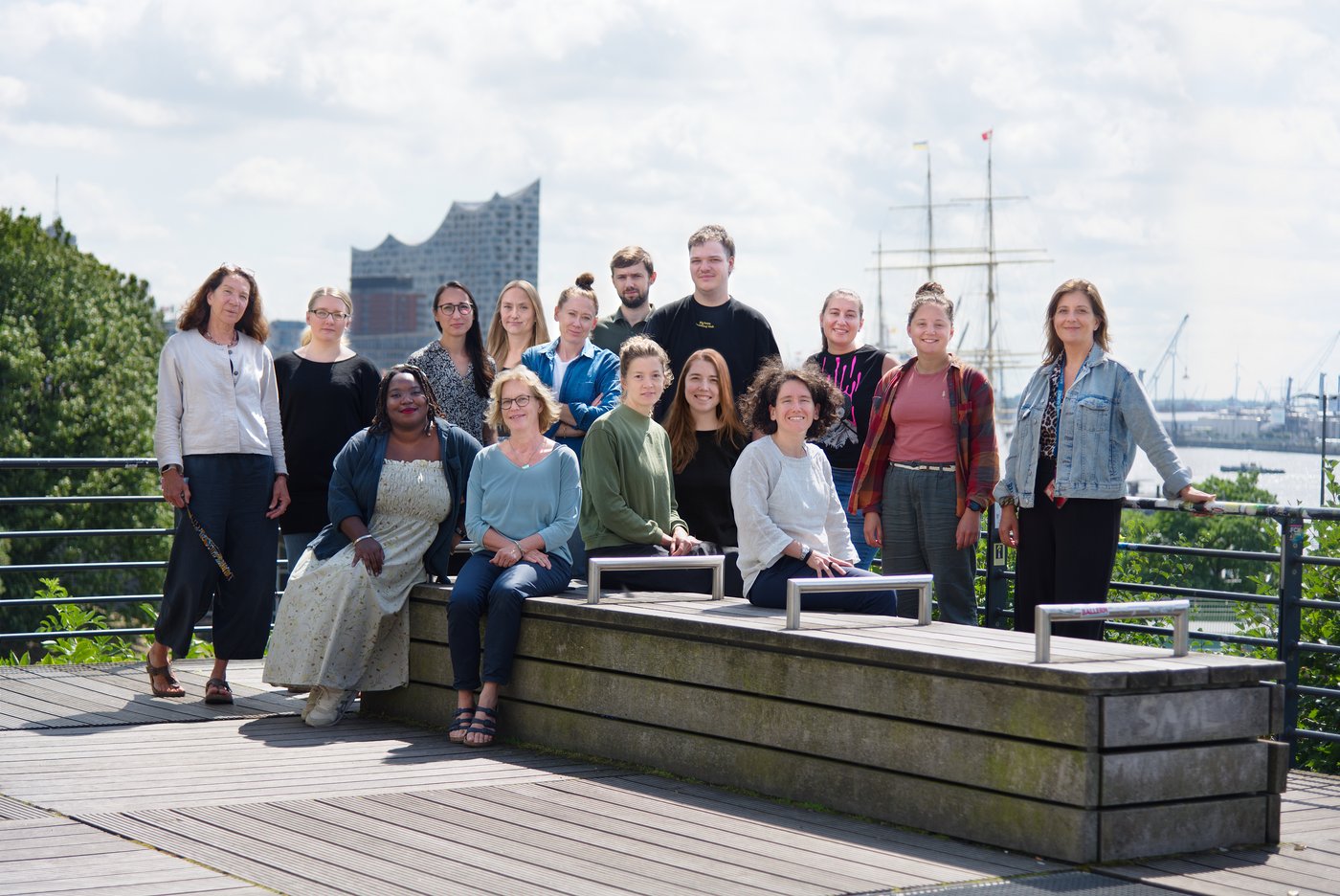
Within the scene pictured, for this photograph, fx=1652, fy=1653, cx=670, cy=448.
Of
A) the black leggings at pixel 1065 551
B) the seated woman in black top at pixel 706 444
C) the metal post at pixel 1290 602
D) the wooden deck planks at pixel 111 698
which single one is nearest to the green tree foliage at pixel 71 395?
the wooden deck planks at pixel 111 698

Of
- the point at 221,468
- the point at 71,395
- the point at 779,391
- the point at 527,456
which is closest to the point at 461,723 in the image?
the point at 527,456

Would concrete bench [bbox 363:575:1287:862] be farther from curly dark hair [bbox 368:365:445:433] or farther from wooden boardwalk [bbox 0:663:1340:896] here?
curly dark hair [bbox 368:365:445:433]

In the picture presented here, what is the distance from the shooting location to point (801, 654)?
5.25 meters

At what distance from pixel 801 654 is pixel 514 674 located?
1.57 metres

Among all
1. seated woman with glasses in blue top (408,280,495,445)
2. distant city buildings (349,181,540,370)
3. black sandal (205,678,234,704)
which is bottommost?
black sandal (205,678,234,704)

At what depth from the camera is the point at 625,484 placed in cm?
666

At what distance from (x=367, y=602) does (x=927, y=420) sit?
2.40 metres

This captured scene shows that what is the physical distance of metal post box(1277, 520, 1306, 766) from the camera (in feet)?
19.9

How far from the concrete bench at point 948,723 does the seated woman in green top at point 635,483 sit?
1.85 ft

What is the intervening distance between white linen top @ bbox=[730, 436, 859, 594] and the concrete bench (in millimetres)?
222

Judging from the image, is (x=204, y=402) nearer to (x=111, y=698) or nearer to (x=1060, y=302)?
(x=111, y=698)

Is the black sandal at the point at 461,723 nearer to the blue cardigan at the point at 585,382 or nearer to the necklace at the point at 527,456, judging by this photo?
the necklace at the point at 527,456

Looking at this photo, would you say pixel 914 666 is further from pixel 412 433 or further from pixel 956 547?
pixel 412 433

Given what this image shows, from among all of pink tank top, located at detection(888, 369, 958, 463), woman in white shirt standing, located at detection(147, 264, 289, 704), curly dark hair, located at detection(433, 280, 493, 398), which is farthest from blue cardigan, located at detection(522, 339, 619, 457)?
pink tank top, located at detection(888, 369, 958, 463)
